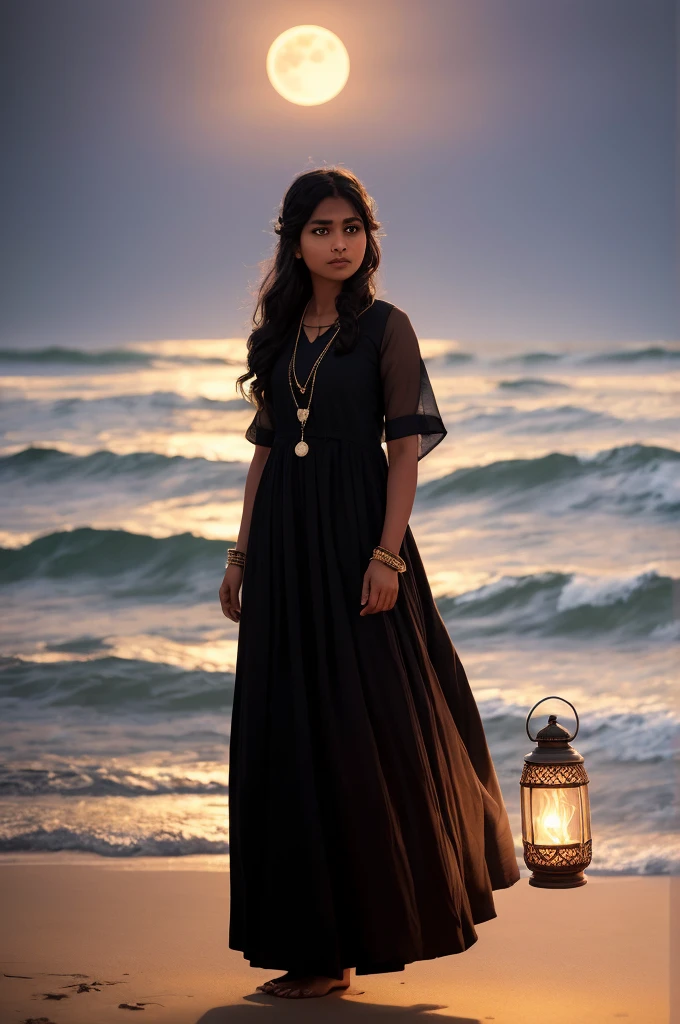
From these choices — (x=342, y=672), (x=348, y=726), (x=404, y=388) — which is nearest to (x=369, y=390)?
(x=404, y=388)

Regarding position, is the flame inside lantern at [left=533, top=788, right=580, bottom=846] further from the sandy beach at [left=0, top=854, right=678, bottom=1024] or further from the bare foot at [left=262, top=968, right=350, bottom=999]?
the bare foot at [left=262, top=968, right=350, bottom=999]

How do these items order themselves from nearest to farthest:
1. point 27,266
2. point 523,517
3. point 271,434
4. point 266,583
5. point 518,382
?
point 266,583, point 271,434, point 27,266, point 523,517, point 518,382

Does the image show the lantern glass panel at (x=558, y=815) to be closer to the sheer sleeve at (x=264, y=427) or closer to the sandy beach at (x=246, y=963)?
the sandy beach at (x=246, y=963)

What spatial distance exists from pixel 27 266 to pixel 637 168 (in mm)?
4032

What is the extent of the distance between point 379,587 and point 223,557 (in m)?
6.43

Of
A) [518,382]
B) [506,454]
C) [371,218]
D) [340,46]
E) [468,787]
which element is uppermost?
[340,46]

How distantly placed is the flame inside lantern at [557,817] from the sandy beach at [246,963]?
0.28 metres

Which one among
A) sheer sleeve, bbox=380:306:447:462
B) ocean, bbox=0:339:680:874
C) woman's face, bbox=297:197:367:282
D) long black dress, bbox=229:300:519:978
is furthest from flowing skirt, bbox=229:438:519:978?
ocean, bbox=0:339:680:874

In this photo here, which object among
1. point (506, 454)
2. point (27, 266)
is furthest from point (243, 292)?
point (506, 454)

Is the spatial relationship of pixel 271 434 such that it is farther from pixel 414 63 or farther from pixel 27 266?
pixel 27 266

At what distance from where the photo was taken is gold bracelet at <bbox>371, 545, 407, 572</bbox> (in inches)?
96.2

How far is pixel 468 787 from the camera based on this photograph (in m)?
2.58

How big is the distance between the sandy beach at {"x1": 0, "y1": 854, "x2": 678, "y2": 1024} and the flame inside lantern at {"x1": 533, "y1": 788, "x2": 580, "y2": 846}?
0.93 ft

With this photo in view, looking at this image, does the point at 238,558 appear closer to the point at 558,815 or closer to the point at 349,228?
the point at 349,228
